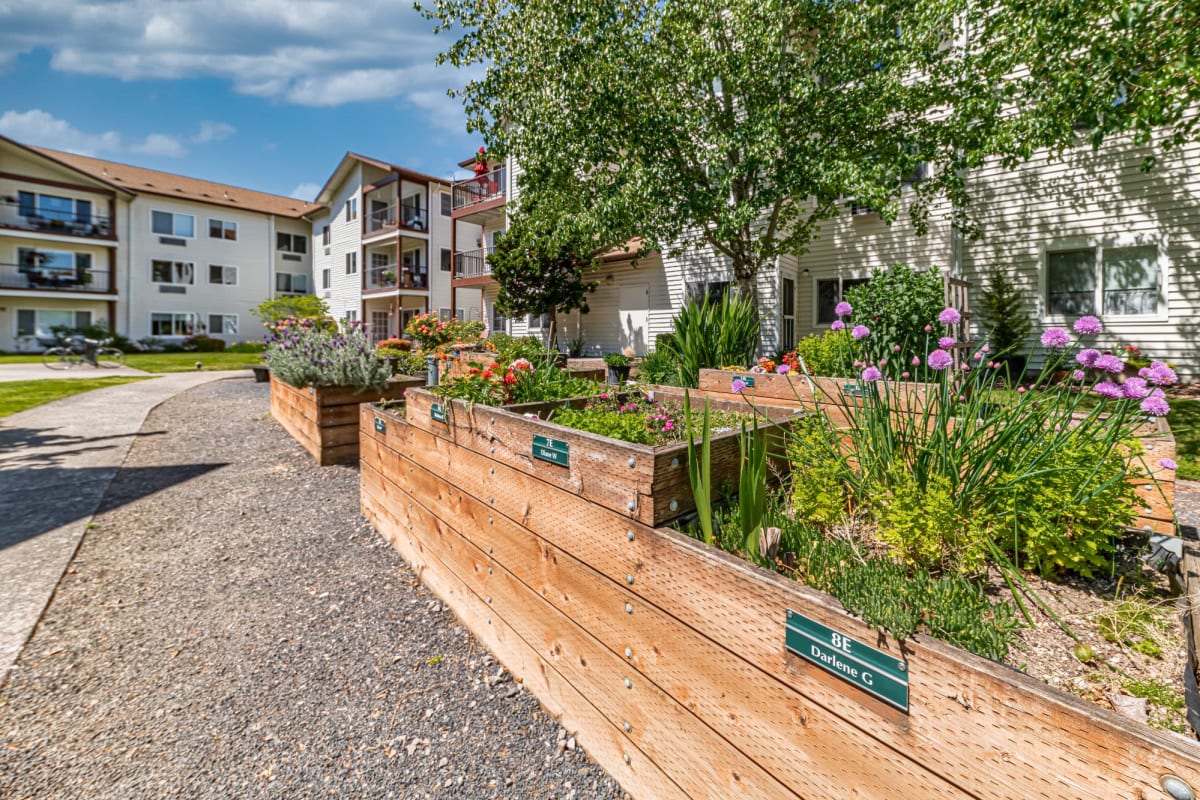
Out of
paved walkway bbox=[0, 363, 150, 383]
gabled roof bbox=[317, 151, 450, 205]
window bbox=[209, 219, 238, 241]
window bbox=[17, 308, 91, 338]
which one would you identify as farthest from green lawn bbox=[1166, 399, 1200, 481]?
window bbox=[209, 219, 238, 241]

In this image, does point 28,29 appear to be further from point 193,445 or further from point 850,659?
point 850,659

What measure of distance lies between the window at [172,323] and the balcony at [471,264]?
702 inches

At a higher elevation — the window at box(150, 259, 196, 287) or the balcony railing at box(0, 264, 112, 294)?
the window at box(150, 259, 196, 287)

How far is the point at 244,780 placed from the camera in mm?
2088

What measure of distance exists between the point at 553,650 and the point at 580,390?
174cm

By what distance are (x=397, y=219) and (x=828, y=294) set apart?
20898 millimetres

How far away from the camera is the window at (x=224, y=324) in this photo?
31.8m

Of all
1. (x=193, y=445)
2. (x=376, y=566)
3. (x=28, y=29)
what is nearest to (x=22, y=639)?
(x=376, y=566)

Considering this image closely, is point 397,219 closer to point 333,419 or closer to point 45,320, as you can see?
point 45,320

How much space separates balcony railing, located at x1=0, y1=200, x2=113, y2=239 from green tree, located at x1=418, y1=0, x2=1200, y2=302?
28312mm

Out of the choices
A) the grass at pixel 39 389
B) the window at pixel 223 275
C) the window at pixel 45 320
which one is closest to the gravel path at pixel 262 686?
the grass at pixel 39 389

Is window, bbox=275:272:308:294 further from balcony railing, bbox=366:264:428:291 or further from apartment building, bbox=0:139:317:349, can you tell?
balcony railing, bbox=366:264:428:291

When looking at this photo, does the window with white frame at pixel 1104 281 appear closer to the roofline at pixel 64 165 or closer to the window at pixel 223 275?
the window at pixel 223 275

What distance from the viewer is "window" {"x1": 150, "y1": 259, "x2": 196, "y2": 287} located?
3023 cm
